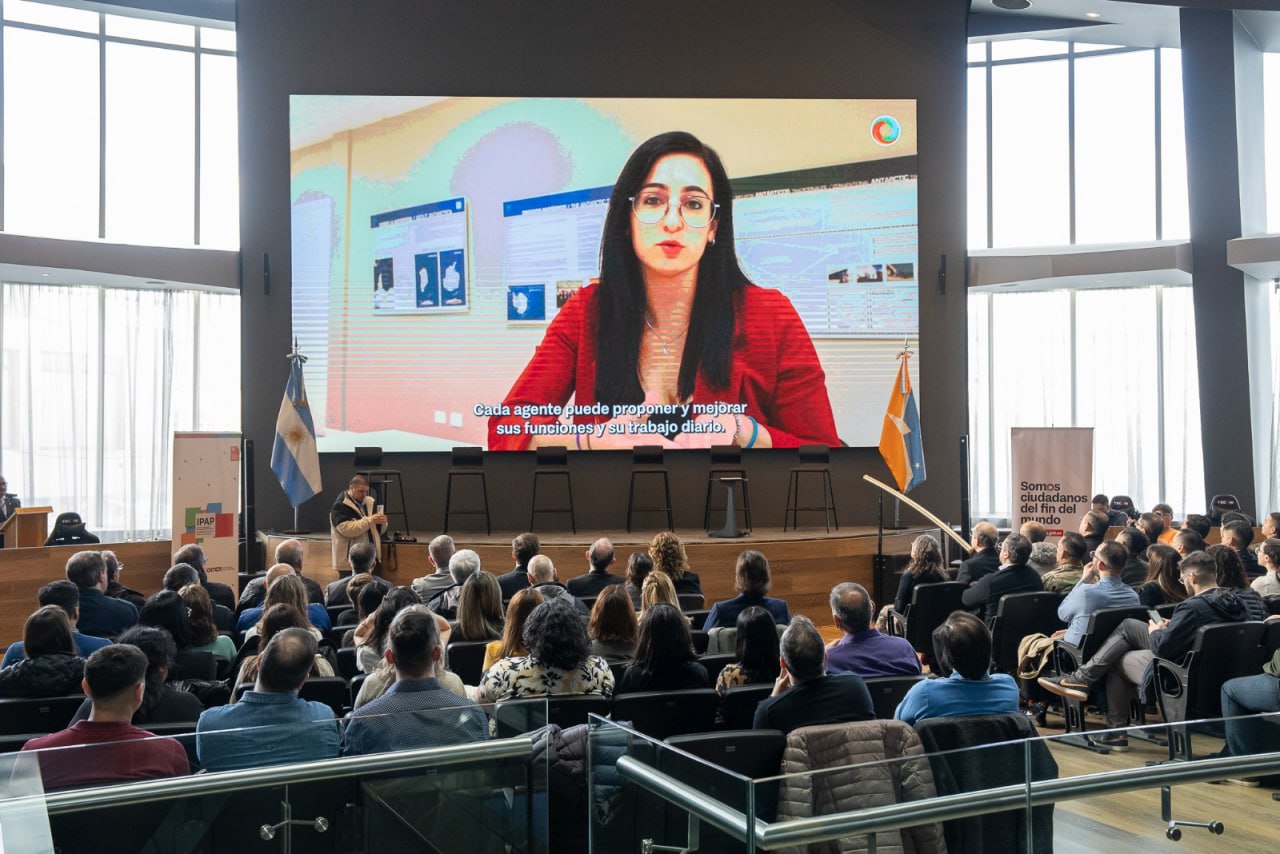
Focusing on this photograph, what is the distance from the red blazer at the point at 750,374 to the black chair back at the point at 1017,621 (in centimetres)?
552

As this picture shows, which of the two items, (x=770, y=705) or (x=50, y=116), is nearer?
(x=770, y=705)

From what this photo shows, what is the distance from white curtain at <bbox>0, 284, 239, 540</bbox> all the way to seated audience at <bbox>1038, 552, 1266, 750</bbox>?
9863 mm

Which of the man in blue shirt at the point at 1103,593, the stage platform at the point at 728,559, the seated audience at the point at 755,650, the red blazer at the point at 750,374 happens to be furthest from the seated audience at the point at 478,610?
the red blazer at the point at 750,374

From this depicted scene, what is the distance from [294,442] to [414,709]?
25.4ft

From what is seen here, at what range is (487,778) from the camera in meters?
2.89

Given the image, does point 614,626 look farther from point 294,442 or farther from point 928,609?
point 294,442

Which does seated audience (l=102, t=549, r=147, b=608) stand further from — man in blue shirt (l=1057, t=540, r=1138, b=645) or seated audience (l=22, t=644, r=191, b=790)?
man in blue shirt (l=1057, t=540, r=1138, b=645)

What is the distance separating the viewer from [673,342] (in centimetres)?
1168

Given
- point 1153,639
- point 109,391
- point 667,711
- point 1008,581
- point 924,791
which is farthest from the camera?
point 109,391

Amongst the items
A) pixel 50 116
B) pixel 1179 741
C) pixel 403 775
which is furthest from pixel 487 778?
pixel 50 116

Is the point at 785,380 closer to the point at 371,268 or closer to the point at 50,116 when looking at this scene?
the point at 371,268

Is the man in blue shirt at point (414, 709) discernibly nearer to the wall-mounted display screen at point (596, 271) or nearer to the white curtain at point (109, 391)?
the wall-mounted display screen at point (596, 271)

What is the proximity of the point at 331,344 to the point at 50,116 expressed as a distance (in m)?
4.23

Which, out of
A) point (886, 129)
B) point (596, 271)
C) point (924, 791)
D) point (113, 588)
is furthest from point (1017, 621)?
point (886, 129)
